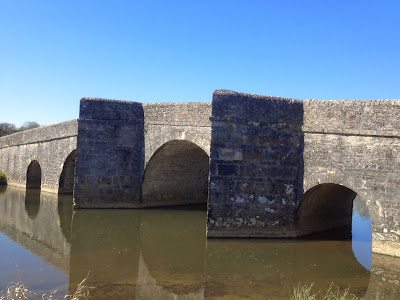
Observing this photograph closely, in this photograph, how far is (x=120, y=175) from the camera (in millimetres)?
12148

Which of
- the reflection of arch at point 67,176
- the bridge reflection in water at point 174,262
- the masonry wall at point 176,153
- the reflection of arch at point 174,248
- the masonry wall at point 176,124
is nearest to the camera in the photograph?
the bridge reflection in water at point 174,262

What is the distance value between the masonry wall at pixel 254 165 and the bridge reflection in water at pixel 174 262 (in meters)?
0.44

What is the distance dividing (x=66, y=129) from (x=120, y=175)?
4.50 m

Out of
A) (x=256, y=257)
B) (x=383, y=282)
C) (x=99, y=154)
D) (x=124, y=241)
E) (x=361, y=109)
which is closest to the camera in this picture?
(x=383, y=282)

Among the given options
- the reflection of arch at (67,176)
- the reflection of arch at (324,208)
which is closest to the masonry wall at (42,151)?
the reflection of arch at (67,176)

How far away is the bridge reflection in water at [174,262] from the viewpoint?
5379mm

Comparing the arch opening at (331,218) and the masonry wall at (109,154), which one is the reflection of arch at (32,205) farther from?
the arch opening at (331,218)

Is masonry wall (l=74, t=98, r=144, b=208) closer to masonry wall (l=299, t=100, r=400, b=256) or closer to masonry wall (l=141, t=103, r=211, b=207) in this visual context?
masonry wall (l=141, t=103, r=211, b=207)

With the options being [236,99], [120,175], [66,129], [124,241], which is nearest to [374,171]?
[236,99]

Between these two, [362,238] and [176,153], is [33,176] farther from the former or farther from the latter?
[362,238]

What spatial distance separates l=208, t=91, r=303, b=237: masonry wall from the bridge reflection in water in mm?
443

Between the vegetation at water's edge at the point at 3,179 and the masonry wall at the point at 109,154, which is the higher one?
the masonry wall at the point at 109,154

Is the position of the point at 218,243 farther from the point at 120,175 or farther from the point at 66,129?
the point at 66,129

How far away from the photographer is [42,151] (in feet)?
57.7
